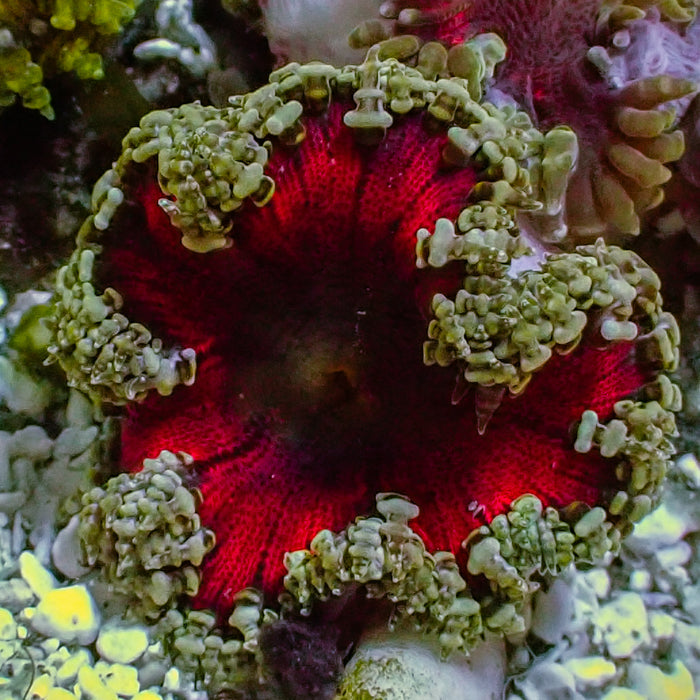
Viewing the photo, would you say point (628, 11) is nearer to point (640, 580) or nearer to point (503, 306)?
point (503, 306)

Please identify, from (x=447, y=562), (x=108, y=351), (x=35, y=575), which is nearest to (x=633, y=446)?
(x=447, y=562)

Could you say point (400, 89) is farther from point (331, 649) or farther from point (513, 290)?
point (331, 649)

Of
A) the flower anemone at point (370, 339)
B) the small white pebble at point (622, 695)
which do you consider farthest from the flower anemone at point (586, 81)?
the small white pebble at point (622, 695)

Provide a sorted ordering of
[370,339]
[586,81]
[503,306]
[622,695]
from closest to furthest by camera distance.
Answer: [503,306], [370,339], [622,695], [586,81]

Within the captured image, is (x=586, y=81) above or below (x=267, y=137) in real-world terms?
below

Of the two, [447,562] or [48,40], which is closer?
[447,562]

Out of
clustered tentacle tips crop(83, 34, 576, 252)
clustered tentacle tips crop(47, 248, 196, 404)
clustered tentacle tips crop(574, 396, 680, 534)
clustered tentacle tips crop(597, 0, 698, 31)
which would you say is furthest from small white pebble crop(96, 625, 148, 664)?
clustered tentacle tips crop(597, 0, 698, 31)
